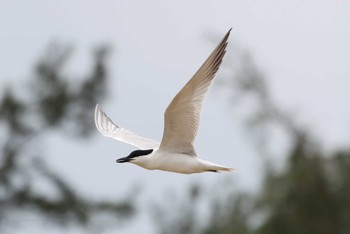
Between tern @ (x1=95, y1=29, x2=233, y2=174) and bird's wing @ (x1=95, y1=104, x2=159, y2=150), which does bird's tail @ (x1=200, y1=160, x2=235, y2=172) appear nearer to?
tern @ (x1=95, y1=29, x2=233, y2=174)

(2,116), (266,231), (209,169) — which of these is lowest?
(209,169)

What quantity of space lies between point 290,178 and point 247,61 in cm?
314

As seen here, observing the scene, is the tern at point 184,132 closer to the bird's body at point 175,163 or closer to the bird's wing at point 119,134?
the bird's body at point 175,163

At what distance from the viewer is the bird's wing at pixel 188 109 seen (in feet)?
34.5

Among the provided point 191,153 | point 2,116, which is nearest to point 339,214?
point 191,153

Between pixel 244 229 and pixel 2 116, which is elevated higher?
pixel 2 116

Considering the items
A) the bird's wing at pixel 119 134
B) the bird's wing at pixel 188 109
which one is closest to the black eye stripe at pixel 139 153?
the bird's wing at pixel 188 109

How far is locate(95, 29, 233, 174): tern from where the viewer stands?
1057cm

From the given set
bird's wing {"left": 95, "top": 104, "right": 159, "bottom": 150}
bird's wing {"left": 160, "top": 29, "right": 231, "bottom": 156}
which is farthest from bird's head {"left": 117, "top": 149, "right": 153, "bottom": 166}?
bird's wing {"left": 95, "top": 104, "right": 159, "bottom": 150}

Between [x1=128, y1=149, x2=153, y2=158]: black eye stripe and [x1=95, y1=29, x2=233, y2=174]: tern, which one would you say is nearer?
[x1=95, y1=29, x2=233, y2=174]: tern

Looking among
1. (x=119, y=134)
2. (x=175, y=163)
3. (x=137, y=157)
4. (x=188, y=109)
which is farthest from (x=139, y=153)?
(x=119, y=134)

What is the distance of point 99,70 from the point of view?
81.0ft

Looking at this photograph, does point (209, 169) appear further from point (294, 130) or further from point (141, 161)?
point (294, 130)

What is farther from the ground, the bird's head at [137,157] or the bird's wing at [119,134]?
the bird's wing at [119,134]
